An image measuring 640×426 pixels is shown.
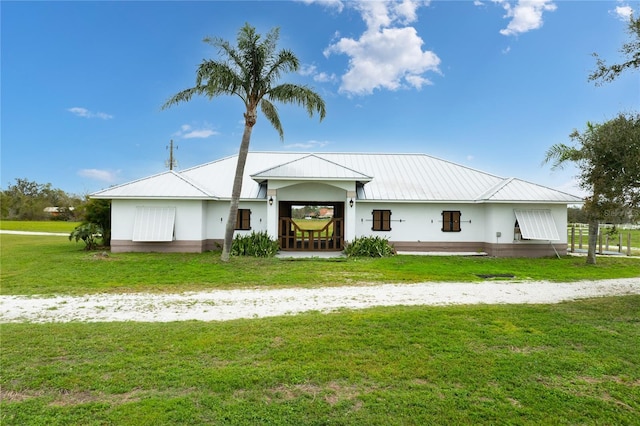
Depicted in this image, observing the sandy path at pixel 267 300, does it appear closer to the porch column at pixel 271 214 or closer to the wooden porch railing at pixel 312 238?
the porch column at pixel 271 214

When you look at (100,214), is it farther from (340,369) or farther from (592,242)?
(592,242)

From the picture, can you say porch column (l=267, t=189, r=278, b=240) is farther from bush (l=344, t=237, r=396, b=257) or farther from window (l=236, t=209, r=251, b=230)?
bush (l=344, t=237, r=396, b=257)

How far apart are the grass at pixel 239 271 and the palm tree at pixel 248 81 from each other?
2651 millimetres

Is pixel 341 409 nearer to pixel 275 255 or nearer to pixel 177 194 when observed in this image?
pixel 275 255

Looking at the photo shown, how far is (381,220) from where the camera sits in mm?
19469

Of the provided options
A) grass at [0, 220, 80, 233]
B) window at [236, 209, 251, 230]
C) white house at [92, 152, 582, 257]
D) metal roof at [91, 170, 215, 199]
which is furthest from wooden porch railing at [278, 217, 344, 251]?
grass at [0, 220, 80, 233]

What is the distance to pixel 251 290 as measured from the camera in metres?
9.84

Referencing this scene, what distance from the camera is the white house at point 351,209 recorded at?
17781 mm

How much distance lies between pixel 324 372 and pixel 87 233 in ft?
61.6

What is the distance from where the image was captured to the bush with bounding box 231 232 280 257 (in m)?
16.6

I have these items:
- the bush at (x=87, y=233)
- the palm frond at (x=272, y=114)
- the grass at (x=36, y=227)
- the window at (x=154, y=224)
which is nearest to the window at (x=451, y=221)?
the palm frond at (x=272, y=114)

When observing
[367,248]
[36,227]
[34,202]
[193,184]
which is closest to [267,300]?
[367,248]

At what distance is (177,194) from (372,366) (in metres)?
15.7

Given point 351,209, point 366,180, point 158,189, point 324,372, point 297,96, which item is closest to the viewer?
point 324,372
